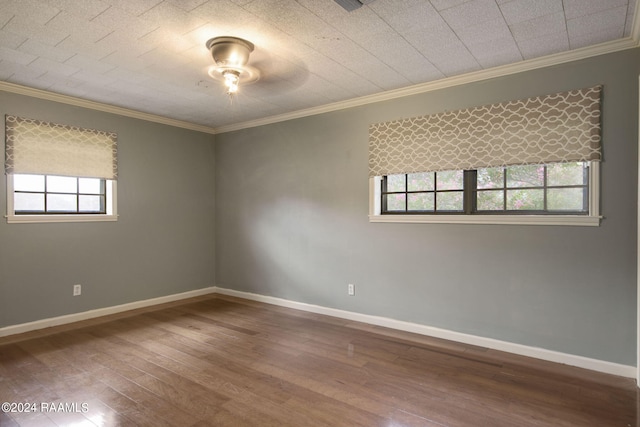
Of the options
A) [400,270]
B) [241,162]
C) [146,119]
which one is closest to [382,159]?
[400,270]

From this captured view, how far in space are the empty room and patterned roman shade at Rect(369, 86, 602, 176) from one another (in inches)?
0.7

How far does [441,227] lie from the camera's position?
3.51 metres

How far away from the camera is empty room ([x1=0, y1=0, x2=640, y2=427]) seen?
2.34 metres

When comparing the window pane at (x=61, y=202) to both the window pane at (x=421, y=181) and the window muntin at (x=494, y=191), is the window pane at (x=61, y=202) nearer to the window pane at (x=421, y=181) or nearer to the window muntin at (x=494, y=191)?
the window muntin at (x=494, y=191)

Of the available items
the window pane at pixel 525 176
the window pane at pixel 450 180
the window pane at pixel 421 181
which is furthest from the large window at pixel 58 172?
the window pane at pixel 525 176

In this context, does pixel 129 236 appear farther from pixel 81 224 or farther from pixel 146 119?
pixel 146 119

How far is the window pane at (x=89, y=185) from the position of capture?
4180 millimetres

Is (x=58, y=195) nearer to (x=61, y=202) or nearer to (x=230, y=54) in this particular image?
(x=61, y=202)

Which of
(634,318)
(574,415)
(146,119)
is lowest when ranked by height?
(574,415)

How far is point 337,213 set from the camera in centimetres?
425

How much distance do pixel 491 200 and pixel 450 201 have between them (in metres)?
0.37

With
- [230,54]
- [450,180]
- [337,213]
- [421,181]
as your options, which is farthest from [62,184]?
[450,180]

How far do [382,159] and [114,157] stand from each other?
3.20 meters

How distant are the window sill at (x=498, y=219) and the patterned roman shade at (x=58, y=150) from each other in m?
3.22
